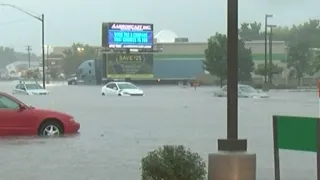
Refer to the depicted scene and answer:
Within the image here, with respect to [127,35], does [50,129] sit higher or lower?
lower

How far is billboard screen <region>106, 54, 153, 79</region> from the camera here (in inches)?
4245

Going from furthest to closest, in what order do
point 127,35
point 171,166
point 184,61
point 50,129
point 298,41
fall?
point 298,41
point 184,61
point 127,35
point 50,129
point 171,166

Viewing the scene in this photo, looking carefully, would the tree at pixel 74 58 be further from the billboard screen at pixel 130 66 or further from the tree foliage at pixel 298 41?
the billboard screen at pixel 130 66

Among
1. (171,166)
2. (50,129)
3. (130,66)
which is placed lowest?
(50,129)

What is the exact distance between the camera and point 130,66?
10994 centimetres

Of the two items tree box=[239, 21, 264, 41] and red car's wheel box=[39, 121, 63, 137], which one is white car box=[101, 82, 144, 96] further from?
tree box=[239, 21, 264, 41]

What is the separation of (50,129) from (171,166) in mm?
11146

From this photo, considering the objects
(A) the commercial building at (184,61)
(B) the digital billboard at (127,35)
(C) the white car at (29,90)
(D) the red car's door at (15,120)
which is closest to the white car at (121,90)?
(C) the white car at (29,90)

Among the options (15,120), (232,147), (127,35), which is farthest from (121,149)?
(127,35)

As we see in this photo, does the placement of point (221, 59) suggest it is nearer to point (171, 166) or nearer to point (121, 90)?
point (121, 90)

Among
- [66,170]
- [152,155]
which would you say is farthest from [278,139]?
[66,170]

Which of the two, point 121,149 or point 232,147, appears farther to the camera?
point 121,149

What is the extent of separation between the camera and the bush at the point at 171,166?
883cm

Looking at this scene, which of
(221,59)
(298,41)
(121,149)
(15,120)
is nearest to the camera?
(121,149)
